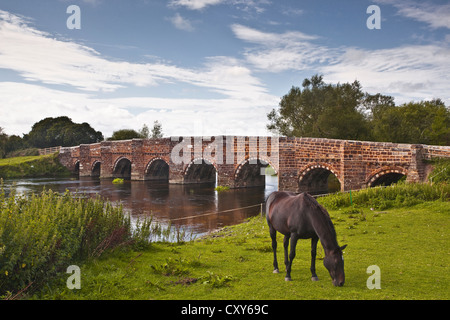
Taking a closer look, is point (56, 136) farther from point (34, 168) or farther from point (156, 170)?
point (156, 170)

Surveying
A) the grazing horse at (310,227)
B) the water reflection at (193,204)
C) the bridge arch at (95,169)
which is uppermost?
the grazing horse at (310,227)

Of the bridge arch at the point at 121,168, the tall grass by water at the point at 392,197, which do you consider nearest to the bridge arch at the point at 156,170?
the bridge arch at the point at 121,168

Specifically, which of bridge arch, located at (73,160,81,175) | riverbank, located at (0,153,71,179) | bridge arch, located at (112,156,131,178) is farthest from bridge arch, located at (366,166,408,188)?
riverbank, located at (0,153,71,179)

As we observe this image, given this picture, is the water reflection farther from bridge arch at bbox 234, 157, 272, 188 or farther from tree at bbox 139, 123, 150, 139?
tree at bbox 139, 123, 150, 139

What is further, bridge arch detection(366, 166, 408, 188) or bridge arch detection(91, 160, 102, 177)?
bridge arch detection(91, 160, 102, 177)

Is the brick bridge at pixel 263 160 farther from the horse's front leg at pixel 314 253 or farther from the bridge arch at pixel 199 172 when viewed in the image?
the horse's front leg at pixel 314 253

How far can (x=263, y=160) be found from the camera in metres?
34.3

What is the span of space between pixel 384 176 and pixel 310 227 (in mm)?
21608

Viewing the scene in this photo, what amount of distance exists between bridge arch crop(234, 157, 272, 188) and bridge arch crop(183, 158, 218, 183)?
5.08 m

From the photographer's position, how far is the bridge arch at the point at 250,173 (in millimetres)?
37156

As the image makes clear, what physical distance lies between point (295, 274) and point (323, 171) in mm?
26030

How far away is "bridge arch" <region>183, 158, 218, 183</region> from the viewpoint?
43250mm

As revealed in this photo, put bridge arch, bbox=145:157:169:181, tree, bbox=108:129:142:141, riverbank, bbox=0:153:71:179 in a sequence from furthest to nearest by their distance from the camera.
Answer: tree, bbox=108:129:142:141 → riverbank, bbox=0:153:71:179 → bridge arch, bbox=145:157:169:181
